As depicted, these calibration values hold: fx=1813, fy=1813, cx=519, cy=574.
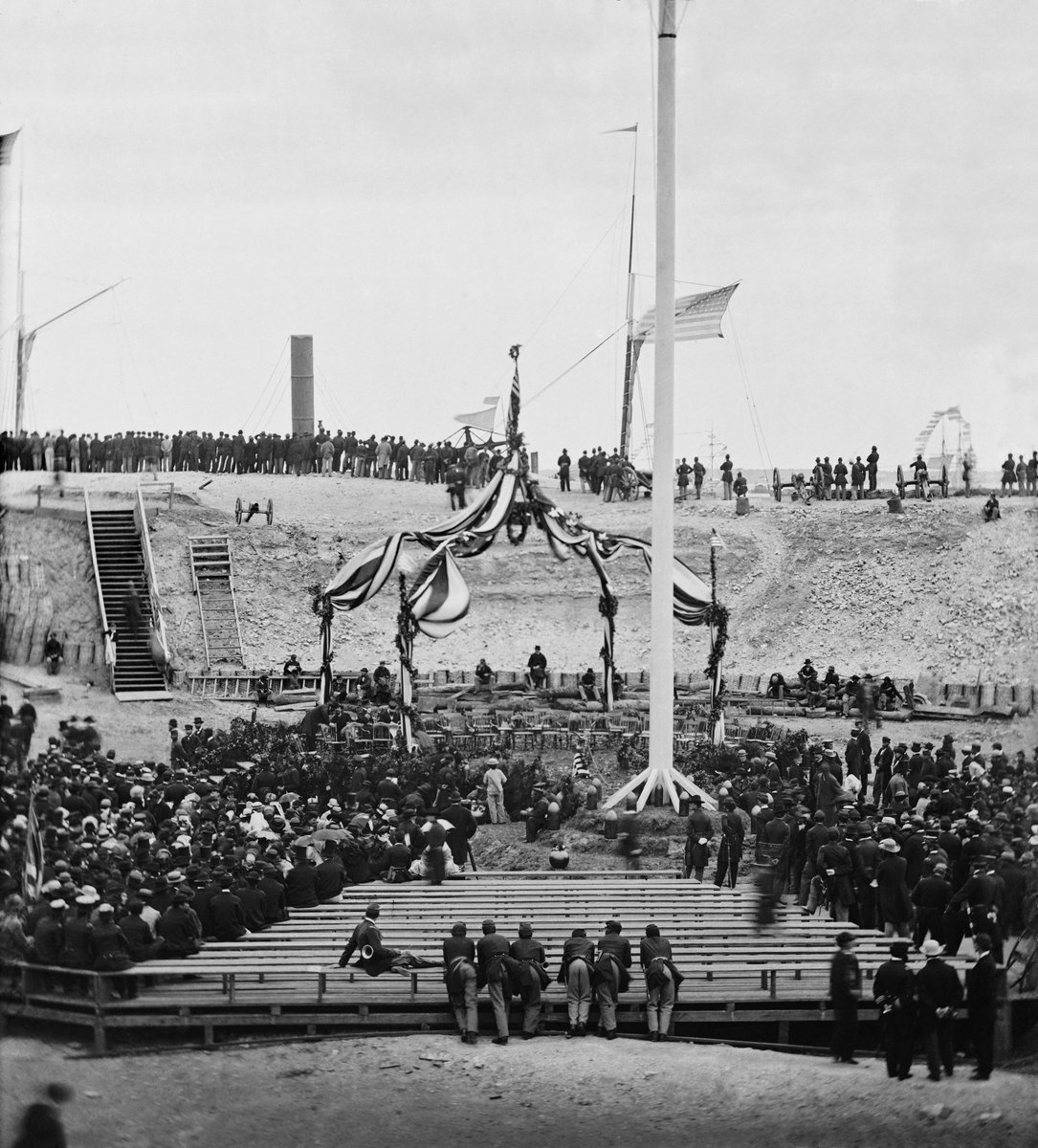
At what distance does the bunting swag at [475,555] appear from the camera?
26.4 metres

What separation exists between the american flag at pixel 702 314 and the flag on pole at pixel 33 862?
16.5 m

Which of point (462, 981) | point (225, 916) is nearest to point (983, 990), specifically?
point (462, 981)

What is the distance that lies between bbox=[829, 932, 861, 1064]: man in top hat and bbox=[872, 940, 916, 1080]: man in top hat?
0.75 ft

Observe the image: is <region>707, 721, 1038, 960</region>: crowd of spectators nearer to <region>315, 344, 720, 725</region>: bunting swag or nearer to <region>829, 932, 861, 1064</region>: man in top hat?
<region>829, 932, 861, 1064</region>: man in top hat

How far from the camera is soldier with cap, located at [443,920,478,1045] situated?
1477 centimetres

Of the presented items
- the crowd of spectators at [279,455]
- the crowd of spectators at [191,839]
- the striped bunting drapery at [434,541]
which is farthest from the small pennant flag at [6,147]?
the crowd of spectators at [279,455]

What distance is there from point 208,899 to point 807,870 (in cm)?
613

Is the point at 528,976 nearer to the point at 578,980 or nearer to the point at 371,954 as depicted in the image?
the point at 578,980

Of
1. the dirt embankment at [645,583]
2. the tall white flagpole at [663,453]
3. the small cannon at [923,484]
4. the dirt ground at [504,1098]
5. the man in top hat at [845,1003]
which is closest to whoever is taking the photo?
the dirt ground at [504,1098]

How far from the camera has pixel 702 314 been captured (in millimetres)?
31109

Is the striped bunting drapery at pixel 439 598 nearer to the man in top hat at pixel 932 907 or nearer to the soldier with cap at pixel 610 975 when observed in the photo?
the man in top hat at pixel 932 907

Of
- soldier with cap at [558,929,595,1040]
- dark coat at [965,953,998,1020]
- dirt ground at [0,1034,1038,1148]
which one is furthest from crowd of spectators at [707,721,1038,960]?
soldier with cap at [558,929,595,1040]

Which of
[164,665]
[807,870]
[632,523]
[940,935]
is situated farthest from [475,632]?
[940,935]

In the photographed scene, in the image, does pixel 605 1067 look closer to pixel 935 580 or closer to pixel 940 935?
pixel 940 935
